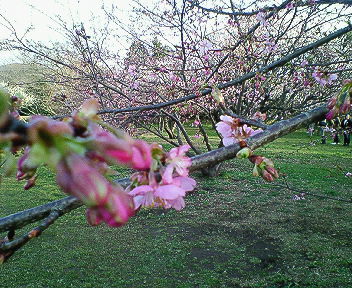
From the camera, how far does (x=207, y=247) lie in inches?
198

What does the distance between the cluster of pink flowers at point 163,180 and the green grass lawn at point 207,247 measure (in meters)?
2.30

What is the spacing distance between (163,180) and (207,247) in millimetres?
4581

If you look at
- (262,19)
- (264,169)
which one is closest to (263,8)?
(262,19)

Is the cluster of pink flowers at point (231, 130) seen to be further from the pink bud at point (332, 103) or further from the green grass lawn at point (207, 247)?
the green grass lawn at point (207, 247)

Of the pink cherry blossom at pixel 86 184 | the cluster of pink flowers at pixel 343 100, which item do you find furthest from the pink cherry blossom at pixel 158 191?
the cluster of pink flowers at pixel 343 100

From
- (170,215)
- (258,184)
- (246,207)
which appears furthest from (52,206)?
(258,184)

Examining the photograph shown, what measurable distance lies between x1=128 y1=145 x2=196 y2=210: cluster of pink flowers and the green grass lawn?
2.30 meters

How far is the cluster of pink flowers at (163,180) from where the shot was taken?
65cm

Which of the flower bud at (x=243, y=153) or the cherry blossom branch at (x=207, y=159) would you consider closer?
the cherry blossom branch at (x=207, y=159)

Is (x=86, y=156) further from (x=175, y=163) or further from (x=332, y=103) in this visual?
(x=332, y=103)

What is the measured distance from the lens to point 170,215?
6469 mm

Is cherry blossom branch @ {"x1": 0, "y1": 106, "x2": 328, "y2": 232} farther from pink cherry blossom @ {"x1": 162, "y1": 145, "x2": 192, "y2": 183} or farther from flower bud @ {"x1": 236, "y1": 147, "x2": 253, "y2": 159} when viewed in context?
pink cherry blossom @ {"x1": 162, "y1": 145, "x2": 192, "y2": 183}

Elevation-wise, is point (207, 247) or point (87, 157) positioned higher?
point (87, 157)

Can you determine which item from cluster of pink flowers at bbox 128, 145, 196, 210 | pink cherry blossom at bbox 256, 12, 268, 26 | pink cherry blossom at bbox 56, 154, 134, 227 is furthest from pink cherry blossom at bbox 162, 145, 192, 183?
pink cherry blossom at bbox 256, 12, 268, 26
